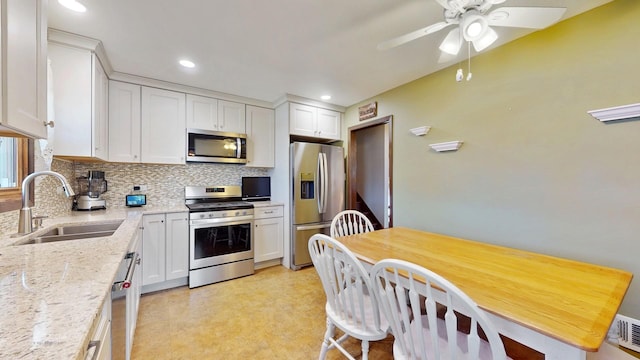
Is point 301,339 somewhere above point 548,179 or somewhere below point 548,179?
below

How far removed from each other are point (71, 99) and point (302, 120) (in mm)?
2281

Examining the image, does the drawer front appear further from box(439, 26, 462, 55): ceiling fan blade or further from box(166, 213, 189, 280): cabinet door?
box(439, 26, 462, 55): ceiling fan blade

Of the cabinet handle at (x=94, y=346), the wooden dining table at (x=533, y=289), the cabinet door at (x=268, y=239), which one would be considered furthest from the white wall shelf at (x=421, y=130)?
the cabinet handle at (x=94, y=346)

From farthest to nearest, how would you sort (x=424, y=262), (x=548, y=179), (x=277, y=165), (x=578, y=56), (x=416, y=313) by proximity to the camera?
(x=277, y=165), (x=548, y=179), (x=578, y=56), (x=424, y=262), (x=416, y=313)

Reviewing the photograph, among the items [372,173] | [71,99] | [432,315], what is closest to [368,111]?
[372,173]

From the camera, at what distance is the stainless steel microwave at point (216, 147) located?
2943 mm

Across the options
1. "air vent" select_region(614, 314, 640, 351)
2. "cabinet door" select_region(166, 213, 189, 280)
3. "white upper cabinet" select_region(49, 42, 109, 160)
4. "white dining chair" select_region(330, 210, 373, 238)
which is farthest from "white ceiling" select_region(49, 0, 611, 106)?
"air vent" select_region(614, 314, 640, 351)

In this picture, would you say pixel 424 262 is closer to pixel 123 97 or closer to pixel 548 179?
pixel 548 179

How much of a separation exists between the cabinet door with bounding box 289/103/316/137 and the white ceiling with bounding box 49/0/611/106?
0.54 metres

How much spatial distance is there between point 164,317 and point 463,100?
3409 millimetres

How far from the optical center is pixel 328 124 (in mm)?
3637

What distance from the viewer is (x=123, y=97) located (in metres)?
2.60

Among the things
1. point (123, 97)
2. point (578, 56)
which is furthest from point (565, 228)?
point (123, 97)

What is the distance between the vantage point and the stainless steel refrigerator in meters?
3.26
